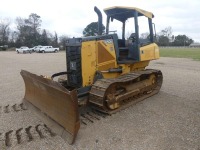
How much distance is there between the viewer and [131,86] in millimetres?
6898

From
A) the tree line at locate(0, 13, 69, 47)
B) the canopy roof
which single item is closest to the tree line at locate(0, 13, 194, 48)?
the tree line at locate(0, 13, 69, 47)

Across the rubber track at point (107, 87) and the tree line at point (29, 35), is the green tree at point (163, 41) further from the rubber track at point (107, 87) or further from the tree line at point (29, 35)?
the rubber track at point (107, 87)

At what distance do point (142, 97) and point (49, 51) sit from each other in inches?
1783

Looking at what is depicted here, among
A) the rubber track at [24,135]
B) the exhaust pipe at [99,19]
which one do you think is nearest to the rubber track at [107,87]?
the rubber track at [24,135]

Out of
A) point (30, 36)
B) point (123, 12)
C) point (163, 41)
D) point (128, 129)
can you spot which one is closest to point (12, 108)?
point (128, 129)

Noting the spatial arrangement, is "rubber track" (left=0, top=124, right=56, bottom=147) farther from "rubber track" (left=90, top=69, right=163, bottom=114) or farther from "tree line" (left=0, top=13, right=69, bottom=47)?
"tree line" (left=0, top=13, right=69, bottom=47)

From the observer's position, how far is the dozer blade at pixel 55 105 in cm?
464

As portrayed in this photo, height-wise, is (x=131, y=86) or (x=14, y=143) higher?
(x=131, y=86)

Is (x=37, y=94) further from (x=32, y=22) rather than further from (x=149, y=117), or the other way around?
(x=32, y=22)

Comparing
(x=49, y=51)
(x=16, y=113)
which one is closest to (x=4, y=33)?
(x=49, y=51)

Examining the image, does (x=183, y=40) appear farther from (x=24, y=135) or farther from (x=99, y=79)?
(x=24, y=135)

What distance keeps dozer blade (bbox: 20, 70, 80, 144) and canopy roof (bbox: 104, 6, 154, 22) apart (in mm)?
3265

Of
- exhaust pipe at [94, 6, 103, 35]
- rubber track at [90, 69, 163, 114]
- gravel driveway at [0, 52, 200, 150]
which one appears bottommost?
gravel driveway at [0, 52, 200, 150]

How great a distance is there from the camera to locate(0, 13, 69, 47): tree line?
68.3 metres
